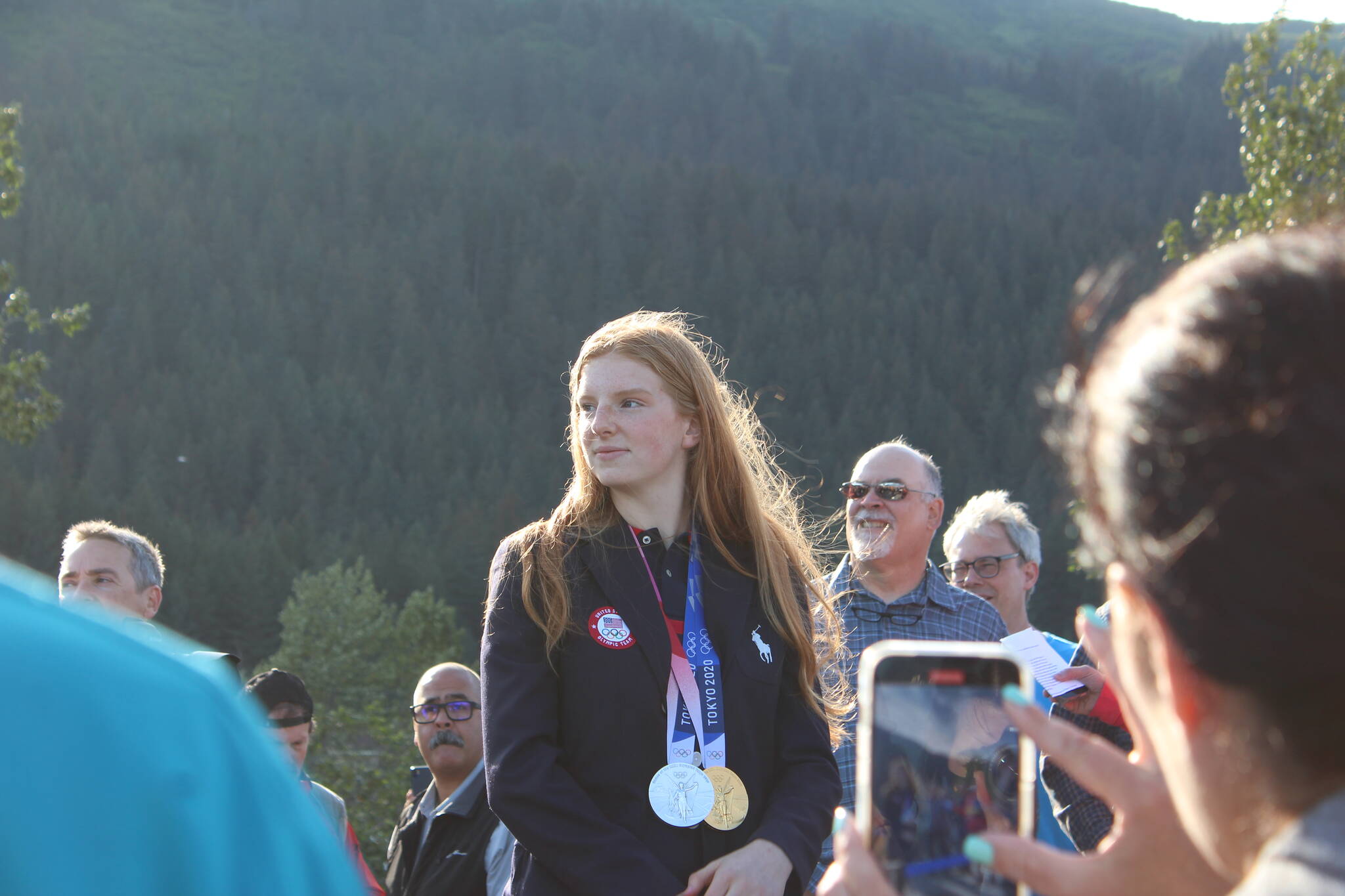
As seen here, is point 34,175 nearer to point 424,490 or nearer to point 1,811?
point 424,490

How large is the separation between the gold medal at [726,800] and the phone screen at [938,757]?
141 centimetres

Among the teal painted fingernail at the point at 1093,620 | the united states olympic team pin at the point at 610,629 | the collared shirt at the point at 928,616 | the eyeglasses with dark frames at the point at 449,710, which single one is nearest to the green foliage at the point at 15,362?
the eyeglasses with dark frames at the point at 449,710

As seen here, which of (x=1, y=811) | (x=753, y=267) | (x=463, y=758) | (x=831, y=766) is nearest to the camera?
(x=1, y=811)

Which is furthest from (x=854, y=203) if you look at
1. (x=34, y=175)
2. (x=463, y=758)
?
(x=463, y=758)

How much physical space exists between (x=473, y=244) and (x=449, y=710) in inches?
4129

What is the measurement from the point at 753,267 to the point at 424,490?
3473 centimetres

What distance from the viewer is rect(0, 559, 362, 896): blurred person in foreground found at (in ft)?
2.29

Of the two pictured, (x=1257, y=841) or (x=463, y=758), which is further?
(x=463, y=758)

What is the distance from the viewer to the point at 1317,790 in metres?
0.87

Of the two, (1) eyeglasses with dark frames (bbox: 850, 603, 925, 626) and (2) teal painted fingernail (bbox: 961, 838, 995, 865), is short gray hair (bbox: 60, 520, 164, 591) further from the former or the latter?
(2) teal painted fingernail (bbox: 961, 838, 995, 865)

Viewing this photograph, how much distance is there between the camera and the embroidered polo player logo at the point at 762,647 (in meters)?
2.84

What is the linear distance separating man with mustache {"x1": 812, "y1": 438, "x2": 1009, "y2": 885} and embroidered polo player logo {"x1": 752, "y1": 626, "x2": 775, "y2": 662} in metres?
1.44

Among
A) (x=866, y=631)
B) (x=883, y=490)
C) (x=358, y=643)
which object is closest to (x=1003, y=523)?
(x=883, y=490)

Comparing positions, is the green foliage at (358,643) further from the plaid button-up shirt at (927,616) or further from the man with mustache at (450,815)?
the plaid button-up shirt at (927,616)
